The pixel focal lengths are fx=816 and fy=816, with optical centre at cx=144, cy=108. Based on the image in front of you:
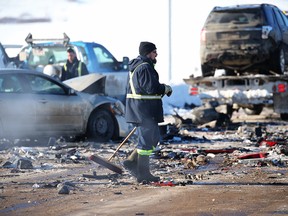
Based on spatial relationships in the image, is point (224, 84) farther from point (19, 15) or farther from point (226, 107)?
point (19, 15)

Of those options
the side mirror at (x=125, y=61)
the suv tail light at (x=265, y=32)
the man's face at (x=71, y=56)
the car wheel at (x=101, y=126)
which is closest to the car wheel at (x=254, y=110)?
the suv tail light at (x=265, y=32)

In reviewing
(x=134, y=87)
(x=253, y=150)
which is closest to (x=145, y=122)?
(x=134, y=87)

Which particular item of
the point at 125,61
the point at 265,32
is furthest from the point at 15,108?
the point at 265,32

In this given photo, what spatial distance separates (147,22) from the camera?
52.9 meters

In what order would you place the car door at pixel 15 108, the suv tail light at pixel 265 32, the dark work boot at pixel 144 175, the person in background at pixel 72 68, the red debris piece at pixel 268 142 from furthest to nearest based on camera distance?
the suv tail light at pixel 265 32 → the person in background at pixel 72 68 → the red debris piece at pixel 268 142 → the car door at pixel 15 108 → the dark work boot at pixel 144 175

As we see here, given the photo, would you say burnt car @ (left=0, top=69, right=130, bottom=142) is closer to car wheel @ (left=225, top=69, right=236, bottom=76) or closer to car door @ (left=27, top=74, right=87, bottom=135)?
car door @ (left=27, top=74, right=87, bottom=135)

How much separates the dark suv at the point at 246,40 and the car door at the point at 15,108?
23.3ft

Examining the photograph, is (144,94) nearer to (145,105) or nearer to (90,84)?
(145,105)

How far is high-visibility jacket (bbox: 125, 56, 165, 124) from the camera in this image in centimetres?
981

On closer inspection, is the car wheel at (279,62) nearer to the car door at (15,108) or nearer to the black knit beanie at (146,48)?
the car door at (15,108)

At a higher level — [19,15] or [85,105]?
[19,15]

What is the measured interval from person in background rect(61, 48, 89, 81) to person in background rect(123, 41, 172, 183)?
8486 mm

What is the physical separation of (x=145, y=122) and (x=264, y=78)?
10.5m

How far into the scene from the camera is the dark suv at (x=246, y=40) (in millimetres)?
19953
